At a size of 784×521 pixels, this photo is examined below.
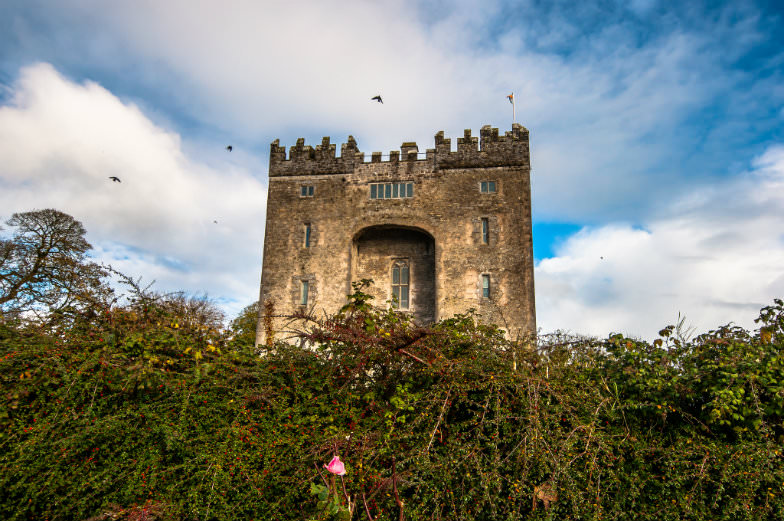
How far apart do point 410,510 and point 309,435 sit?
125 cm

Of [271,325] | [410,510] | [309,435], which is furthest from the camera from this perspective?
[271,325]

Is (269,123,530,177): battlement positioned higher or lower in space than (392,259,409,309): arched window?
higher

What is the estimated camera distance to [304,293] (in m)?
21.3

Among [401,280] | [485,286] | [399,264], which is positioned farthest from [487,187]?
[401,280]

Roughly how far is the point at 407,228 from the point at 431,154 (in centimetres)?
351

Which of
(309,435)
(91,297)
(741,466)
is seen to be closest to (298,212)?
(91,297)

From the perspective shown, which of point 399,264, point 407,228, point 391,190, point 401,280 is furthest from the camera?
point 399,264

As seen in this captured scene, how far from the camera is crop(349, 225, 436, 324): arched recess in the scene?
21719 millimetres

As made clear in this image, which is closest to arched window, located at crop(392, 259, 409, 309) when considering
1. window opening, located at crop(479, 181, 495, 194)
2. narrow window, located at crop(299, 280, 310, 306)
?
narrow window, located at crop(299, 280, 310, 306)

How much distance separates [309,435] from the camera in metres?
Result: 5.15

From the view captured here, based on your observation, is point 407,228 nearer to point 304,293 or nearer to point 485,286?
point 485,286

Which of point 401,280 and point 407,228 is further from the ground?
point 407,228

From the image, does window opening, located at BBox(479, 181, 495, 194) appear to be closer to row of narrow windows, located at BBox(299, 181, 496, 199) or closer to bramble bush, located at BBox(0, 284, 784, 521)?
row of narrow windows, located at BBox(299, 181, 496, 199)

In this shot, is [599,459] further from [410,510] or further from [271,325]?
[271,325]
